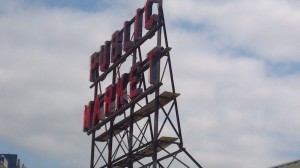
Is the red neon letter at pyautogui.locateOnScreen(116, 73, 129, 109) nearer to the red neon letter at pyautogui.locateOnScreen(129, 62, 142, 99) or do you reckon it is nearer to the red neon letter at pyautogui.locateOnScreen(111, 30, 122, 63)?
the red neon letter at pyautogui.locateOnScreen(129, 62, 142, 99)

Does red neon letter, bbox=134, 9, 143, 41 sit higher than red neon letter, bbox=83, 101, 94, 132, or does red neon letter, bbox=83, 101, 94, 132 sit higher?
red neon letter, bbox=134, 9, 143, 41

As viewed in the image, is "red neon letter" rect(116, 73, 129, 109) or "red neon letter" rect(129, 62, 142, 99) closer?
"red neon letter" rect(129, 62, 142, 99)

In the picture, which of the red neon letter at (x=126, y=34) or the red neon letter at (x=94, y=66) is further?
the red neon letter at (x=94, y=66)

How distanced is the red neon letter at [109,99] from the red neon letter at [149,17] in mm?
5072

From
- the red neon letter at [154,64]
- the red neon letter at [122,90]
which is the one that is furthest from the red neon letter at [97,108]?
the red neon letter at [154,64]

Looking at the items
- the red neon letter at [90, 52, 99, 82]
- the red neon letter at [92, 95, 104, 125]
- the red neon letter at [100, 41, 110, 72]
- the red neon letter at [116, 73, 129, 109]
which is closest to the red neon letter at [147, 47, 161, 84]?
the red neon letter at [116, 73, 129, 109]

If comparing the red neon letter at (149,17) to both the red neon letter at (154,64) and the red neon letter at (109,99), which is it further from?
the red neon letter at (109,99)

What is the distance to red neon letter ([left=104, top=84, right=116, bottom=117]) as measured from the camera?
1312 inches

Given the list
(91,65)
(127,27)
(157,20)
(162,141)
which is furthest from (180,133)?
(91,65)

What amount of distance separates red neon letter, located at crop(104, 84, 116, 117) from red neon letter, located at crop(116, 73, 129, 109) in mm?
911

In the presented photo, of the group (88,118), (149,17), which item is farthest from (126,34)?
(88,118)

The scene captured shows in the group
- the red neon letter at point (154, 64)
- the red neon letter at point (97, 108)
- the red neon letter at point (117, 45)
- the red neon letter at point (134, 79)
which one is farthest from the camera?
the red neon letter at point (97, 108)

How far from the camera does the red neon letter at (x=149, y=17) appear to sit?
2938 centimetres

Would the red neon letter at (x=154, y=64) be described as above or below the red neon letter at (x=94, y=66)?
below
